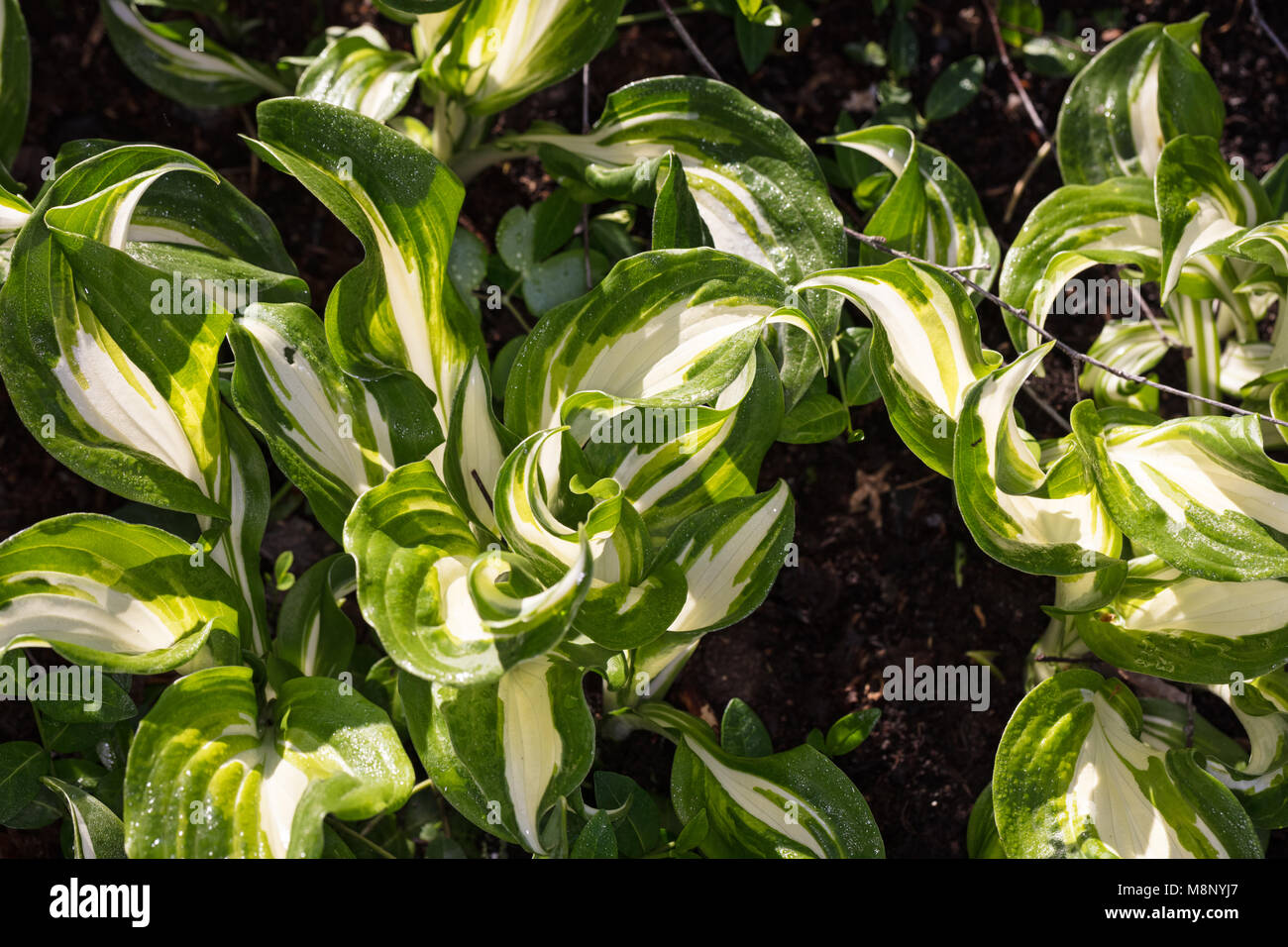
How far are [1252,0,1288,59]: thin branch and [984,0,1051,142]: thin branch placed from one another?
324 mm

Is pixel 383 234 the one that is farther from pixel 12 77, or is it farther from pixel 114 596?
pixel 12 77

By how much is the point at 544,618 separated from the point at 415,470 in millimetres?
226

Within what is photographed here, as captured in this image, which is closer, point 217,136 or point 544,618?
point 544,618

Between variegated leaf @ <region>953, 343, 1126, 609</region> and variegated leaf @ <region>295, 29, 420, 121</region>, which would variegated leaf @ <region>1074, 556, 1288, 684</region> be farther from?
variegated leaf @ <region>295, 29, 420, 121</region>

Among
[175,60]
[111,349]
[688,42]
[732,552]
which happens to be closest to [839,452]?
[732,552]

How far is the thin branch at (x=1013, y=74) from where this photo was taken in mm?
1552

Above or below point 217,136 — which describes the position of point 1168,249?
below

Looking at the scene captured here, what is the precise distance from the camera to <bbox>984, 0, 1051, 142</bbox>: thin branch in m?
1.55

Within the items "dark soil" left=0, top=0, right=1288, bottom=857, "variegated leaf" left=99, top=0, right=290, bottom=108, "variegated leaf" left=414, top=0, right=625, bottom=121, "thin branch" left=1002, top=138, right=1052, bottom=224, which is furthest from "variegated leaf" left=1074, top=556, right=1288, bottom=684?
"variegated leaf" left=99, top=0, right=290, bottom=108

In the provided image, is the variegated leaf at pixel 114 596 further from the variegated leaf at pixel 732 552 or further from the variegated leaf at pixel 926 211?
the variegated leaf at pixel 926 211

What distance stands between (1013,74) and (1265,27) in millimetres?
368

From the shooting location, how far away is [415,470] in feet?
3.26
